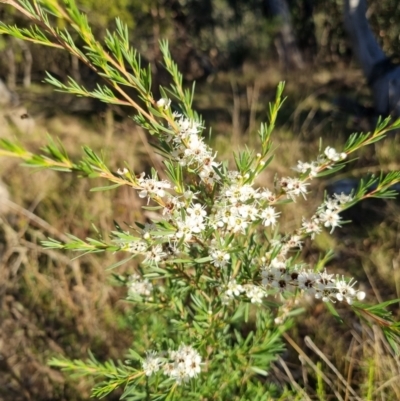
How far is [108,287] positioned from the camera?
3.41 m

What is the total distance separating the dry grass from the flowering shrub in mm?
626

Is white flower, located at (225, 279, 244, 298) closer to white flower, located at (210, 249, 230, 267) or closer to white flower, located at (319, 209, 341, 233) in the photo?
white flower, located at (210, 249, 230, 267)

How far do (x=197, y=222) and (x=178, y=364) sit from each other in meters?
0.55

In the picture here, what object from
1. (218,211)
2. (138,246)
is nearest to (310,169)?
→ (218,211)

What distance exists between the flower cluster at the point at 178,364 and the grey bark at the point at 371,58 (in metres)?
3.87

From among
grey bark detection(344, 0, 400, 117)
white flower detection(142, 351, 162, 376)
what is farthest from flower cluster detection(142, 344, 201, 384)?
grey bark detection(344, 0, 400, 117)

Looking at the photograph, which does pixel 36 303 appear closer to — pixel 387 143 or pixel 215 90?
pixel 387 143

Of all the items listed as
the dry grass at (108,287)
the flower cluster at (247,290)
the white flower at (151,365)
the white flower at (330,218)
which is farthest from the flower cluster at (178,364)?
the dry grass at (108,287)

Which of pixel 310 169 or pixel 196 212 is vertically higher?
pixel 310 169

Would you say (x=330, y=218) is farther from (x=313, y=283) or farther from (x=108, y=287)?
(x=108, y=287)

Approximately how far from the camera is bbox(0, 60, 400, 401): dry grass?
8.13ft

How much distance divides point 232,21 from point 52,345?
11.0 meters

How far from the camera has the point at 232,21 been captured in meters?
11.6

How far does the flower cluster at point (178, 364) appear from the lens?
1284 millimetres
